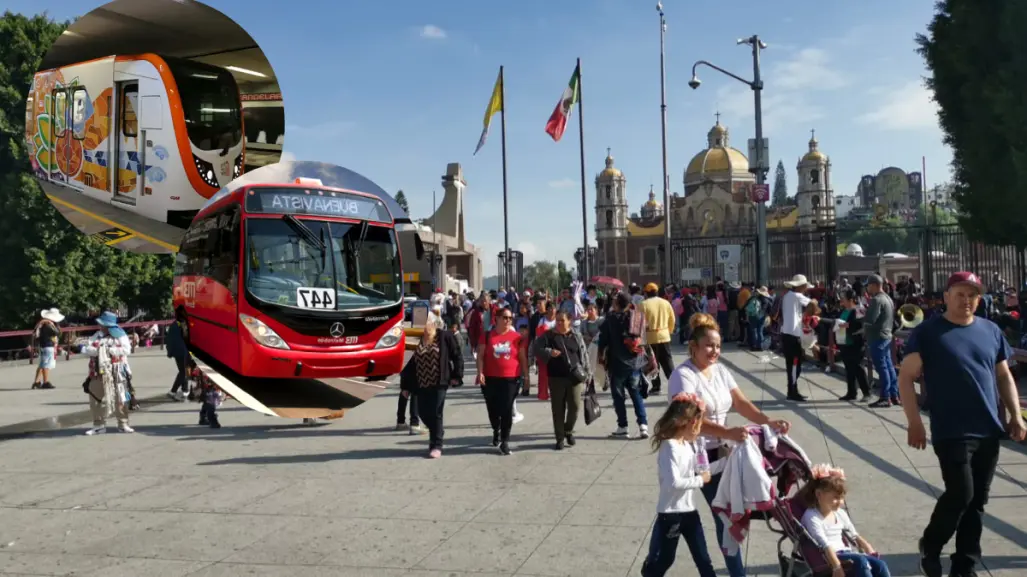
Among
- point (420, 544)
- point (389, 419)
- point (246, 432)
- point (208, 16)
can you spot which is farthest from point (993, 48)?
point (208, 16)

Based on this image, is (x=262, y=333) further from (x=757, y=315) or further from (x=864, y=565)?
(x=757, y=315)

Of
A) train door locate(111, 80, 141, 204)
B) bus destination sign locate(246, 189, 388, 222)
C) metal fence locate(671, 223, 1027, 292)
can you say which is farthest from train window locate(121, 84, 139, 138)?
metal fence locate(671, 223, 1027, 292)

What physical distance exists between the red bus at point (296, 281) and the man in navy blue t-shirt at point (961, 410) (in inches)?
136

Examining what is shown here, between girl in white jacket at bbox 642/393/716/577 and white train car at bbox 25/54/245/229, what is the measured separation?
8.46 ft

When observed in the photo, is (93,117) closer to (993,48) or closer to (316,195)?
(316,195)

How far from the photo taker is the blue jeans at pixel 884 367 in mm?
12344

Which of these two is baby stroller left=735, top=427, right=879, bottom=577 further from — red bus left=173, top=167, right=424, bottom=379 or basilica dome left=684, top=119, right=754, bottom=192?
basilica dome left=684, top=119, right=754, bottom=192

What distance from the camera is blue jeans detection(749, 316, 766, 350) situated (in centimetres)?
2202

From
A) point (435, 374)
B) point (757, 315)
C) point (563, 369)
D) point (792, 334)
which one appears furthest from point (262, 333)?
point (757, 315)

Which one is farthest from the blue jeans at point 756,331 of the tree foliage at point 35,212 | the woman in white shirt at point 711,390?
the woman in white shirt at point 711,390

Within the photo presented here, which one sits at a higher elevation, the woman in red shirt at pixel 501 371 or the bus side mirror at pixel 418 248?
the bus side mirror at pixel 418 248

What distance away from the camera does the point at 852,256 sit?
339 feet

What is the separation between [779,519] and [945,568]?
1.86 meters

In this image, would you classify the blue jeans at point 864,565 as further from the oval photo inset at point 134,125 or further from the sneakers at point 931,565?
the oval photo inset at point 134,125
